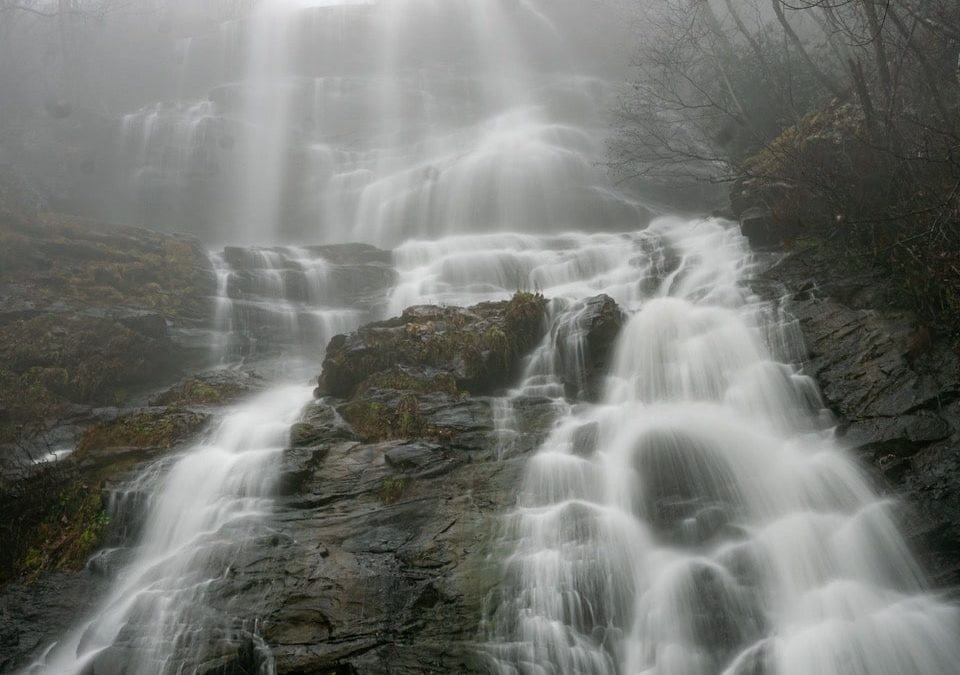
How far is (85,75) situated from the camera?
25.8 m

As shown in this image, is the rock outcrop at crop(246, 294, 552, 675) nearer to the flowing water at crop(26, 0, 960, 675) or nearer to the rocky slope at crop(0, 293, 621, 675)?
the rocky slope at crop(0, 293, 621, 675)

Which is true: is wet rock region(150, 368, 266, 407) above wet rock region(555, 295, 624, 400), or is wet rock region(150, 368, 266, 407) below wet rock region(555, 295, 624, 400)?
below

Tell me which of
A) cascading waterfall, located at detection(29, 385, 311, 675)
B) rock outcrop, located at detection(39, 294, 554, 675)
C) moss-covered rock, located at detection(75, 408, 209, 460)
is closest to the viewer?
rock outcrop, located at detection(39, 294, 554, 675)

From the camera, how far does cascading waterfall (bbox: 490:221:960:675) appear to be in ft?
15.9

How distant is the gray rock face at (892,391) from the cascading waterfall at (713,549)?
9.2 inches

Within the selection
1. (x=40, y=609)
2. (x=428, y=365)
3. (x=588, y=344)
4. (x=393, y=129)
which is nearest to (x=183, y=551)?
→ (x=40, y=609)

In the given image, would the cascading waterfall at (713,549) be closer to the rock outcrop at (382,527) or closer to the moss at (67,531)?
the rock outcrop at (382,527)

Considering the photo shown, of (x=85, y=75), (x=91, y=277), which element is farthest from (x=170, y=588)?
(x=85, y=75)

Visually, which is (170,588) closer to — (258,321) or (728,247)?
(258,321)

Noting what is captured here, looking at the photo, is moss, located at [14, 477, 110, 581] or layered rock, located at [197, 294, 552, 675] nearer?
layered rock, located at [197, 294, 552, 675]

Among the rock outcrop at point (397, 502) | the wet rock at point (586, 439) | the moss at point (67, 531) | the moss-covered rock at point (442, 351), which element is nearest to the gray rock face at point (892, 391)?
the wet rock at point (586, 439)

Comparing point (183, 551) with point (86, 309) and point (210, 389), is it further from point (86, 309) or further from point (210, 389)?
point (86, 309)

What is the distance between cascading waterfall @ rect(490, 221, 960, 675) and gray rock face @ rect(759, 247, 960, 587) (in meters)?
0.23

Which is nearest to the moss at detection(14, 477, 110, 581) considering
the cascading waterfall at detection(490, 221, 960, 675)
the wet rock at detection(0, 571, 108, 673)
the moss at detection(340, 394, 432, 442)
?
the wet rock at detection(0, 571, 108, 673)
